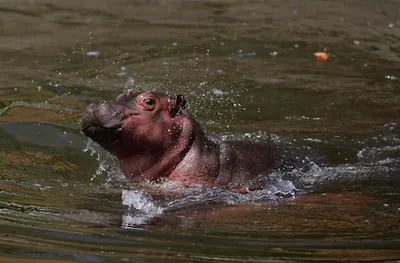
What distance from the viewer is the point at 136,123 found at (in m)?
6.29

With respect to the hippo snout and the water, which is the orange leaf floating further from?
the hippo snout

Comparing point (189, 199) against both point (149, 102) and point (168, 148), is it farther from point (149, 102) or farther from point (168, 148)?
point (149, 102)

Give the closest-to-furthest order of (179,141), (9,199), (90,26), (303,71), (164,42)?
1. (9,199)
2. (179,141)
3. (303,71)
4. (164,42)
5. (90,26)

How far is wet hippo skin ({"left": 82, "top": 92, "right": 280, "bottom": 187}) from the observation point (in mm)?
6281

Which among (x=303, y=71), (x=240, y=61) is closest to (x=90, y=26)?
(x=240, y=61)

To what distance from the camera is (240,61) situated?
35.6ft

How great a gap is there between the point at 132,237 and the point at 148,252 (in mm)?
314

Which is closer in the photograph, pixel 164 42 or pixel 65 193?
pixel 65 193

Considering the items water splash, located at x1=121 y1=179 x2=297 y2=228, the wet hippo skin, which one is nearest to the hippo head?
the wet hippo skin

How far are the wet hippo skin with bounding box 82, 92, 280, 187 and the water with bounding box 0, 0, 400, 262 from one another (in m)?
0.15

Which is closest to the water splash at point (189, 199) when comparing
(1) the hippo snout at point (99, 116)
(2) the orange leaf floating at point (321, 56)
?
(1) the hippo snout at point (99, 116)

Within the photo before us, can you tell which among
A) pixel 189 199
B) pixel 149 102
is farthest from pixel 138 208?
pixel 149 102

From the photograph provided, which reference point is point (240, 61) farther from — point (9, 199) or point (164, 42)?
point (9, 199)

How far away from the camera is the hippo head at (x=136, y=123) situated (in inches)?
237
